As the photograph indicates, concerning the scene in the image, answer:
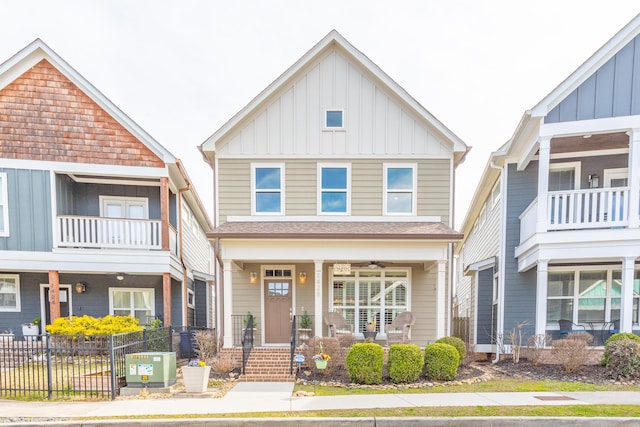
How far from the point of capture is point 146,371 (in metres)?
7.18

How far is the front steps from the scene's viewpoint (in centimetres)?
823

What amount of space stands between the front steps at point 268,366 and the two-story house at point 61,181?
3523mm

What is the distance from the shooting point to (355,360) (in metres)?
7.73

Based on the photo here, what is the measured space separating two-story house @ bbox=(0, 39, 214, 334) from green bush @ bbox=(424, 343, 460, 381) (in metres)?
7.81

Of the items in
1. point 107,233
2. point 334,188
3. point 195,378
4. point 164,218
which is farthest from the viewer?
point 334,188

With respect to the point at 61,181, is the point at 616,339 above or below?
below

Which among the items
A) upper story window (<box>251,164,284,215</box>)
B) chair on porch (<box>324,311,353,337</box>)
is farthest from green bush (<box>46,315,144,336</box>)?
chair on porch (<box>324,311,353,337</box>)

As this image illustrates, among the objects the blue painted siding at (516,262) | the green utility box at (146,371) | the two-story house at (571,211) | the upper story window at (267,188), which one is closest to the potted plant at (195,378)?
the green utility box at (146,371)

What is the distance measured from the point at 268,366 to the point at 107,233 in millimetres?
6597

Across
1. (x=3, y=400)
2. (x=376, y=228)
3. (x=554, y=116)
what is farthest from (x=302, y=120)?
(x=3, y=400)

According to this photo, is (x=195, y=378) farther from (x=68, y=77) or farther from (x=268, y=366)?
(x=68, y=77)

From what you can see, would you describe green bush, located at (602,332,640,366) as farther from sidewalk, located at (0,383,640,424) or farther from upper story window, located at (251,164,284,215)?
upper story window, located at (251,164,284,215)

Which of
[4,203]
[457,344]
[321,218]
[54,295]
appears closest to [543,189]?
[457,344]

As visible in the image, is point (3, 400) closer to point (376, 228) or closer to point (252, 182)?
point (252, 182)
